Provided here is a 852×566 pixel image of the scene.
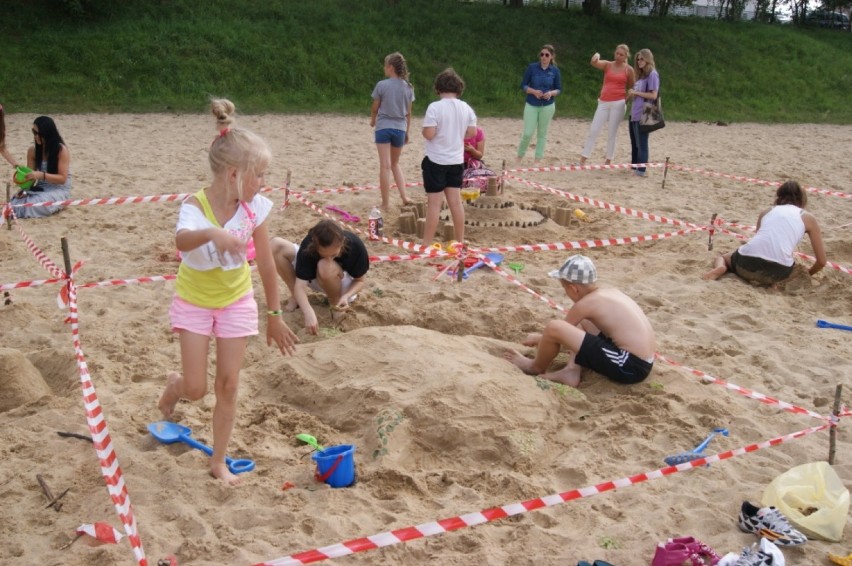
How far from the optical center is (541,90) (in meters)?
12.1

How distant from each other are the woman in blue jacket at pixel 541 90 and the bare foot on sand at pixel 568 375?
740 centimetres

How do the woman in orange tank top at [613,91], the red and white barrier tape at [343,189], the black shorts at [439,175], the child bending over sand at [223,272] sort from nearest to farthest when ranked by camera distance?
the child bending over sand at [223,272], the black shorts at [439,175], the red and white barrier tape at [343,189], the woman in orange tank top at [613,91]

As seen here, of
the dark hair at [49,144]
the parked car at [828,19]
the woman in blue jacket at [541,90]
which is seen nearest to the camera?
the dark hair at [49,144]

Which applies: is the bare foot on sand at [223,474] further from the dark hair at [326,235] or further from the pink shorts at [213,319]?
the dark hair at [326,235]

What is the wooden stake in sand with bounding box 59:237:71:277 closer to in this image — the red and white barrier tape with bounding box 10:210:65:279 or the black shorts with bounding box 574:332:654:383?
the red and white barrier tape with bounding box 10:210:65:279

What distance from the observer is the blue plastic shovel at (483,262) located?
23.9 ft

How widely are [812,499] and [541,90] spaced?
918 cm

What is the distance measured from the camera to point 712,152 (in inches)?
585

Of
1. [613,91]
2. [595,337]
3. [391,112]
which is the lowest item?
[595,337]

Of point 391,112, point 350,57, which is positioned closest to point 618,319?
point 391,112

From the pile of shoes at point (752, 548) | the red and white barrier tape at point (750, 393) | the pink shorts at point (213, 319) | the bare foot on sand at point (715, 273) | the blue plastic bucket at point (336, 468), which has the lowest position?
the blue plastic bucket at point (336, 468)

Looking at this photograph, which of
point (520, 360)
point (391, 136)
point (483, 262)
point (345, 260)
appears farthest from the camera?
point (391, 136)

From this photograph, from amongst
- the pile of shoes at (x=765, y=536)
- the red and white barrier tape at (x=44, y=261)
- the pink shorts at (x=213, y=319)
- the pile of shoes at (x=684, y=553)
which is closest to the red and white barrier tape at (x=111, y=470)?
the pink shorts at (x=213, y=319)

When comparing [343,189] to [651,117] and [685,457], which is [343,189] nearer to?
[651,117]
